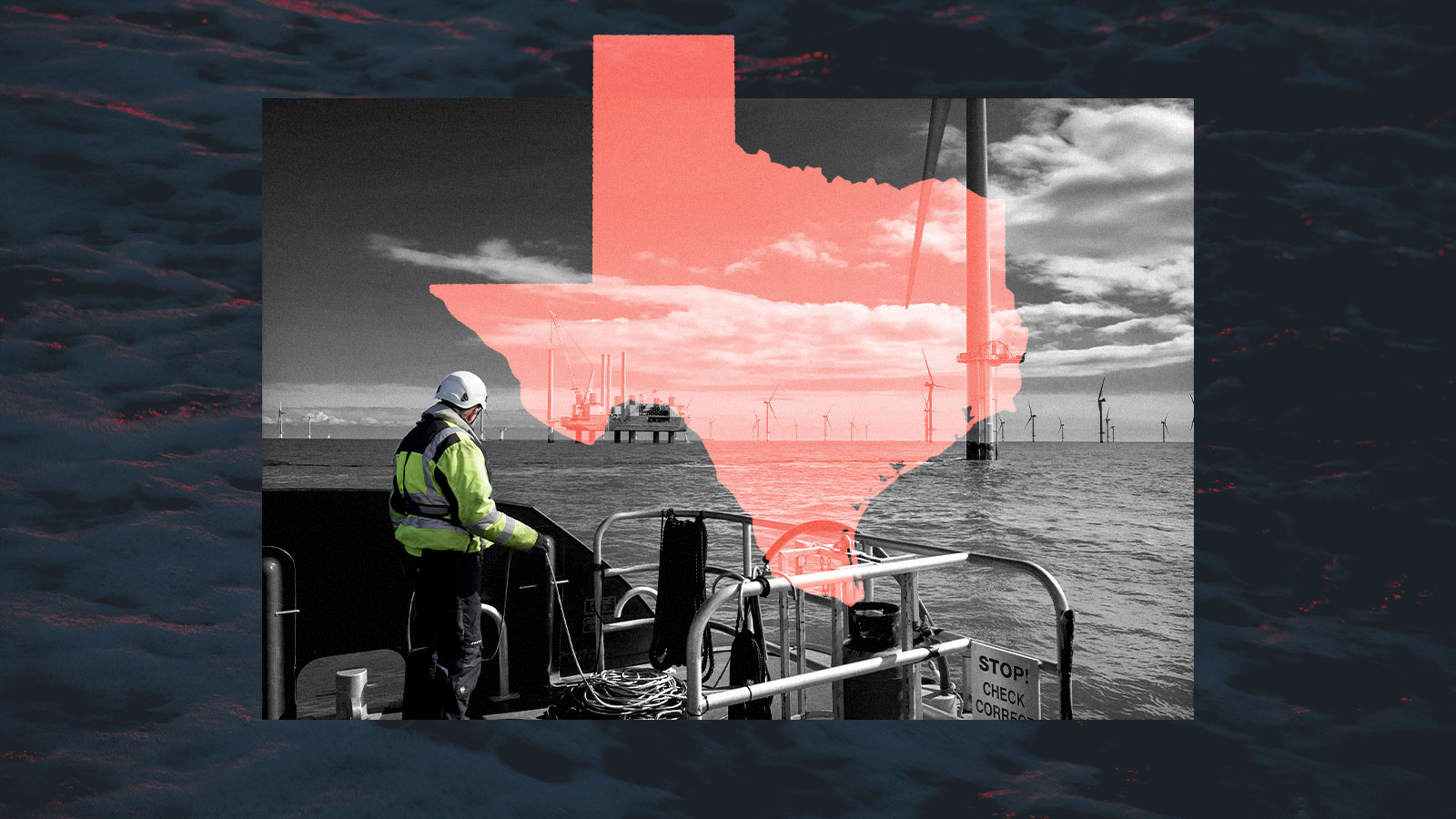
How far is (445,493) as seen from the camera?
2.70 metres

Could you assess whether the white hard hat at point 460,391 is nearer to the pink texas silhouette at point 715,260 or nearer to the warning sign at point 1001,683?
the pink texas silhouette at point 715,260

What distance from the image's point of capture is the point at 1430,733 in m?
2.32

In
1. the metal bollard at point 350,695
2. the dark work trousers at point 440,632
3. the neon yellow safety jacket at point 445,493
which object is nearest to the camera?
the metal bollard at point 350,695

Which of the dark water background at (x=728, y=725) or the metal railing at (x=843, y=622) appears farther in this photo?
the dark water background at (x=728, y=725)

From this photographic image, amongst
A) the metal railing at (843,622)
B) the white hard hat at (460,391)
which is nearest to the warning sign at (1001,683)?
the metal railing at (843,622)

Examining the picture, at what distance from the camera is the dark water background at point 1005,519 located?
11.7 m

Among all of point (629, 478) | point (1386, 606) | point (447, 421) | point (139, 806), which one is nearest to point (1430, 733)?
point (1386, 606)

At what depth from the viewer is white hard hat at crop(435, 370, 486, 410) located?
9.02 ft

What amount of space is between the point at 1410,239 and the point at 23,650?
13.3 feet

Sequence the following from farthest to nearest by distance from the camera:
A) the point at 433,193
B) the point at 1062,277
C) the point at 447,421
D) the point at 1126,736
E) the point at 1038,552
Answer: the point at 1038,552, the point at 1062,277, the point at 433,193, the point at 447,421, the point at 1126,736

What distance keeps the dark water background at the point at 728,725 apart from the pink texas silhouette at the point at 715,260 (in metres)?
0.33

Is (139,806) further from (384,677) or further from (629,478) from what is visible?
(629,478)

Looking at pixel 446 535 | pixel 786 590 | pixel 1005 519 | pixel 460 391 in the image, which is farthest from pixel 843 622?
pixel 1005 519

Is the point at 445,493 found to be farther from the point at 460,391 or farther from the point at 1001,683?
the point at 1001,683
